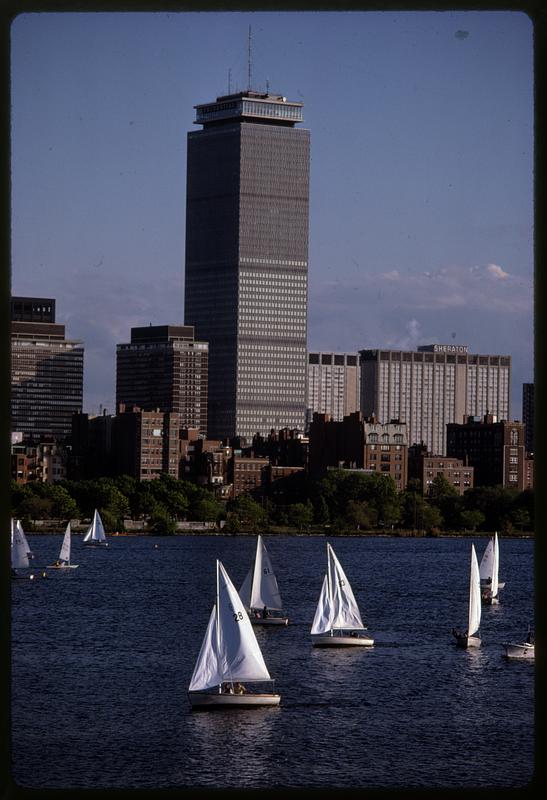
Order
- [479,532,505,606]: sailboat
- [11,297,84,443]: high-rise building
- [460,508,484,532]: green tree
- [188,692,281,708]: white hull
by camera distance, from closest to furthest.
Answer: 1. [188,692,281,708]: white hull
2. [479,532,505,606]: sailboat
3. [460,508,484,532]: green tree
4. [11,297,84,443]: high-rise building

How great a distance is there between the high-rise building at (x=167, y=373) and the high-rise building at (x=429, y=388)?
41.8 meters

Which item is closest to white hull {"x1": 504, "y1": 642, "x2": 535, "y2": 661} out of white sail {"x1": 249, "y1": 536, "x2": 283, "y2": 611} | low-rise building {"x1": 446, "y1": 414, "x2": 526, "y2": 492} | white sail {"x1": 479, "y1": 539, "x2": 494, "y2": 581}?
white sail {"x1": 249, "y1": 536, "x2": 283, "y2": 611}

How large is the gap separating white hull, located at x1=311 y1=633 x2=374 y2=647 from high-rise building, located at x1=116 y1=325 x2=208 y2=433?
103m

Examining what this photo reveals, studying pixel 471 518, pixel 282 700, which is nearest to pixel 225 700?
pixel 282 700

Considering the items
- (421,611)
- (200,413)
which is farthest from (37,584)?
(200,413)

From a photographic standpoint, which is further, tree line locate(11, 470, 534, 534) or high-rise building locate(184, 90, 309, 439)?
high-rise building locate(184, 90, 309, 439)

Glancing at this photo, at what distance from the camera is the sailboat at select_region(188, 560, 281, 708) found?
2166cm

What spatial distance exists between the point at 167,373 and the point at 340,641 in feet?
350

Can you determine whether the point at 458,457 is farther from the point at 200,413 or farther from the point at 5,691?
the point at 5,691

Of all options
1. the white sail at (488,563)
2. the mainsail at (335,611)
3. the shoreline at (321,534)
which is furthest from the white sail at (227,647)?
the shoreline at (321,534)

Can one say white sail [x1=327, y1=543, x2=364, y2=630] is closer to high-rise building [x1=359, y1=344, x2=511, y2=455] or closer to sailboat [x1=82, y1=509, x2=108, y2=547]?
sailboat [x1=82, y1=509, x2=108, y2=547]

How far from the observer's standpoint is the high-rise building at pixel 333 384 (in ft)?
584

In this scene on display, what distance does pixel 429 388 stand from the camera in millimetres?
177125

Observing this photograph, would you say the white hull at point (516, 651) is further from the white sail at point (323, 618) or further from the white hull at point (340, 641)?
the white sail at point (323, 618)
